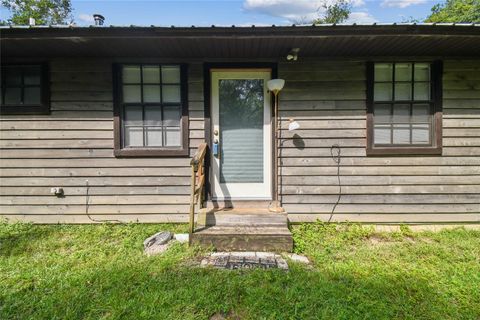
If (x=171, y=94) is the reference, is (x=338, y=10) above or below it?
above

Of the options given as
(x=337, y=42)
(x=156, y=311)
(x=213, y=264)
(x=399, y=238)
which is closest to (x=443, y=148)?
(x=399, y=238)

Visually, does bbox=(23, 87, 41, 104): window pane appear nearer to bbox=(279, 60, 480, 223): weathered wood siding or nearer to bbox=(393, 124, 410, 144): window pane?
bbox=(279, 60, 480, 223): weathered wood siding

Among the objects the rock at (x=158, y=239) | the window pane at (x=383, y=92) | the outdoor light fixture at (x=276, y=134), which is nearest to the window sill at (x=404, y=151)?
the window pane at (x=383, y=92)

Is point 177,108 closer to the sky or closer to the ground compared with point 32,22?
closer to the ground

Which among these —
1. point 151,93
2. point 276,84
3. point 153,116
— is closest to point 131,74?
point 151,93

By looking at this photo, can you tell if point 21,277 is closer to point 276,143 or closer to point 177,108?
point 177,108

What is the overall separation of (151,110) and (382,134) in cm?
318

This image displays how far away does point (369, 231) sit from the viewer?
3.38 meters

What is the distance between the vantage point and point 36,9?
17.0m

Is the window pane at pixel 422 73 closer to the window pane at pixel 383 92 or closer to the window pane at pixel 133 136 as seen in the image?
the window pane at pixel 383 92

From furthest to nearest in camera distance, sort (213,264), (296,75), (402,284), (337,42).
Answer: (296,75) → (337,42) → (213,264) → (402,284)

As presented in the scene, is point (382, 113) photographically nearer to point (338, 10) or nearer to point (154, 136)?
point (154, 136)

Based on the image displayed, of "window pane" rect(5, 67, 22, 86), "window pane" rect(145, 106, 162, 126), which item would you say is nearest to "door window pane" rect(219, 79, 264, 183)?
"window pane" rect(145, 106, 162, 126)

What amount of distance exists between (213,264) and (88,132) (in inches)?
99.9
